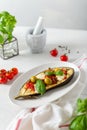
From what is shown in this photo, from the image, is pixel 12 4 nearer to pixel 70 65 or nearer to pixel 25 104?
pixel 70 65

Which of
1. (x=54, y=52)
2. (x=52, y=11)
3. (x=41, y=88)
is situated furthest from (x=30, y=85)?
(x=52, y=11)

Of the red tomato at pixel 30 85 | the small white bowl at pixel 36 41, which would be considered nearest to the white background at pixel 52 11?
the small white bowl at pixel 36 41

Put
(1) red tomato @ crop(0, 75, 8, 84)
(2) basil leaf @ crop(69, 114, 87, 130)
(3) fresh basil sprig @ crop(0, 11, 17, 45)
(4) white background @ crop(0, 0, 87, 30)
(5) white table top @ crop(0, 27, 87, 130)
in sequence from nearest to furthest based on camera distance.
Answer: (2) basil leaf @ crop(69, 114, 87, 130), (5) white table top @ crop(0, 27, 87, 130), (1) red tomato @ crop(0, 75, 8, 84), (3) fresh basil sprig @ crop(0, 11, 17, 45), (4) white background @ crop(0, 0, 87, 30)

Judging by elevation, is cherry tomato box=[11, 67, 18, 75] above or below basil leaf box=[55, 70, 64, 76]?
below

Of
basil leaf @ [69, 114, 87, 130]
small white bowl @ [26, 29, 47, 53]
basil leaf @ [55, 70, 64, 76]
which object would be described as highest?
small white bowl @ [26, 29, 47, 53]

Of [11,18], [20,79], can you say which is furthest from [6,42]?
[20,79]

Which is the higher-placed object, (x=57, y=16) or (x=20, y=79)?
(x=57, y=16)

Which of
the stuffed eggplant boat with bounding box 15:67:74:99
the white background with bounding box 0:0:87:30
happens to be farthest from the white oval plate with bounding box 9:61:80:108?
the white background with bounding box 0:0:87:30

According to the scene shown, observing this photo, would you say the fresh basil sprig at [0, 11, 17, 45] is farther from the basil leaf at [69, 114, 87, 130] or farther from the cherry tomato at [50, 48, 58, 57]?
the basil leaf at [69, 114, 87, 130]
